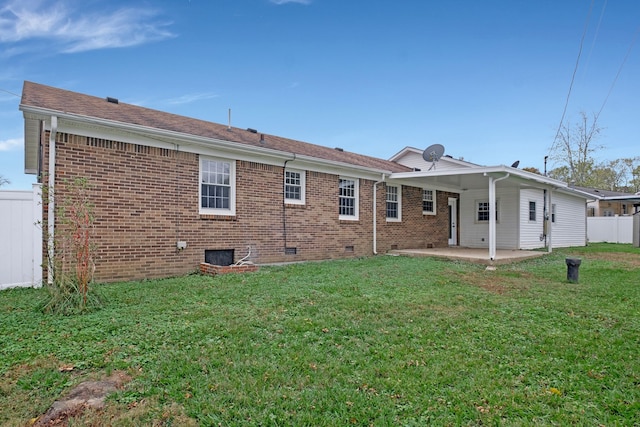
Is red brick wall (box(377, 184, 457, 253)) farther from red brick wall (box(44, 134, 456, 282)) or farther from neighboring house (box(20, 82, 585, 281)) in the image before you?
red brick wall (box(44, 134, 456, 282))

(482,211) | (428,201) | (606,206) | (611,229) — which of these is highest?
(606,206)

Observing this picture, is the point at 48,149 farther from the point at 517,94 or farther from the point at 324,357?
the point at 517,94

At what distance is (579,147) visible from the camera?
36688mm

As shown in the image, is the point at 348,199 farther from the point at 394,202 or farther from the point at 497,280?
the point at 497,280

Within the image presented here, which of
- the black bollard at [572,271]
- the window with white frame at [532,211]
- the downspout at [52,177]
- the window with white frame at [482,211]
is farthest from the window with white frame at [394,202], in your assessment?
the downspout at [52,177]

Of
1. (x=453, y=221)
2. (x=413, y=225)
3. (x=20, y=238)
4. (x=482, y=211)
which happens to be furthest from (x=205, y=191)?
(x=482, y=211)

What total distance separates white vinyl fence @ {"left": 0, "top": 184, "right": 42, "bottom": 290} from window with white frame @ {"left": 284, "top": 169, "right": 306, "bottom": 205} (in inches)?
233

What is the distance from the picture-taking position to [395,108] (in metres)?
19.6

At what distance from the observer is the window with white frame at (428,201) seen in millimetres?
15453

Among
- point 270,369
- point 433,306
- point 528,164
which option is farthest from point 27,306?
point 528,164

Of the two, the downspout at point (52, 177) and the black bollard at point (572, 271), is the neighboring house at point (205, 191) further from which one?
the black bollard at point (572, 271)

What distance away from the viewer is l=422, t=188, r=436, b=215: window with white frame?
1545 cm

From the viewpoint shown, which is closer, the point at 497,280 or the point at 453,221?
the point at 497,280

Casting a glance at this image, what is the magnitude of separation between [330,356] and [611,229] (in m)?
29.0
